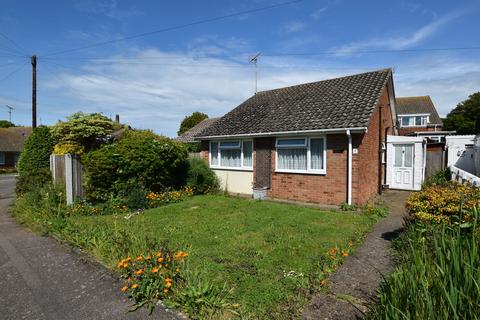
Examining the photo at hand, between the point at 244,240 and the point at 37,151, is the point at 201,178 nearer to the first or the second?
the point at 244,240

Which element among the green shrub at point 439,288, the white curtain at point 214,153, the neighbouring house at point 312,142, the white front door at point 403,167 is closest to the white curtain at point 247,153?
the neighbouring house at point 312,142

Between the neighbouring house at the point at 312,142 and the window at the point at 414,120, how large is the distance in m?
27.5

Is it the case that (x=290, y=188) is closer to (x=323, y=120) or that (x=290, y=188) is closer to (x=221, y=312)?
(x=323, y=120)

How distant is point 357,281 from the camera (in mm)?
4164

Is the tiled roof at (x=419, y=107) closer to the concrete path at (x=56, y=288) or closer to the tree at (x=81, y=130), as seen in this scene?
the tree at (x=81, y=130)

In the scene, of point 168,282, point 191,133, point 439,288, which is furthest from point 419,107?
point 168,282

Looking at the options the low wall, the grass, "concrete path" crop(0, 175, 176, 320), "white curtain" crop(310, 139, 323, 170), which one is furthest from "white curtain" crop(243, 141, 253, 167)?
"concrete path" crop(0, 175, 176, 320)

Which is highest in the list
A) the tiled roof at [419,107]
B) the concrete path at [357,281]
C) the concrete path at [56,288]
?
the tiled roof at [419,107]

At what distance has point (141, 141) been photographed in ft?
33.6

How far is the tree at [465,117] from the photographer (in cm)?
4912

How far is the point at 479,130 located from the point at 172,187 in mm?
17595

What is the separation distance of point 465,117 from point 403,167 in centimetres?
5335

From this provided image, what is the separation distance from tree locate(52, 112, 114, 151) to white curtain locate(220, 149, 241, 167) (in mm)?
5645

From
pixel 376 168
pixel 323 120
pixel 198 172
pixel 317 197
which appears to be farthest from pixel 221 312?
pixel 376 168
